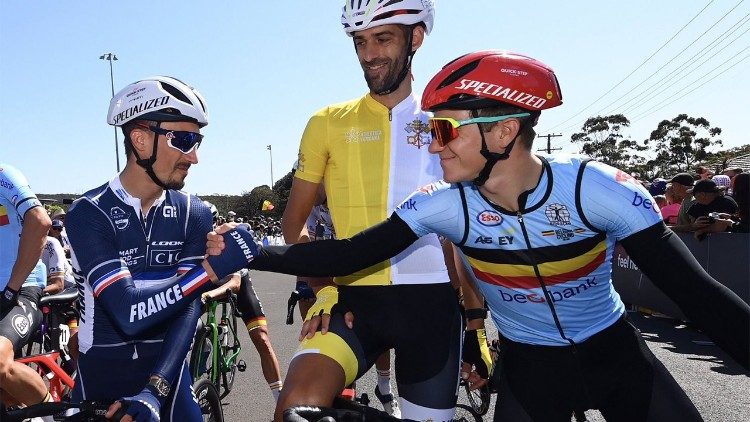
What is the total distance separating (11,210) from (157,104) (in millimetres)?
2494

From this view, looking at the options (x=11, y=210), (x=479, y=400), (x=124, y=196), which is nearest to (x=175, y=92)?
(x=124, y=196)

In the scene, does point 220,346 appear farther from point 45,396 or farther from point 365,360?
point 365,360

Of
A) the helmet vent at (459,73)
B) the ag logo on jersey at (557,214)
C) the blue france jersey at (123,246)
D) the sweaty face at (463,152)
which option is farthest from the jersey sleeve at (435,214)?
the blue france jersey at (123,246)

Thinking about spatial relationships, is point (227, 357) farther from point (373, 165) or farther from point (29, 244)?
point (373, 165)

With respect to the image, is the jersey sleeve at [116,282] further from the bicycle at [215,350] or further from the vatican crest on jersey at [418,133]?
the bicycle at [215,350]

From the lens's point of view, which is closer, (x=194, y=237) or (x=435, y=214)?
(x=435, y=214)

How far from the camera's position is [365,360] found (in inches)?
113

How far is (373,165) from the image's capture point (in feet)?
10.8

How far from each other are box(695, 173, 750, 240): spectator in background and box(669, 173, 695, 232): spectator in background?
43 centimetres

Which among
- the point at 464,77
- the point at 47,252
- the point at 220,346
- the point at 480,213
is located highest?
the point at 464,77

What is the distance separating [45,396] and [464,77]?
341 cm

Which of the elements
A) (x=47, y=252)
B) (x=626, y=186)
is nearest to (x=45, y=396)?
(x=626, y=186)

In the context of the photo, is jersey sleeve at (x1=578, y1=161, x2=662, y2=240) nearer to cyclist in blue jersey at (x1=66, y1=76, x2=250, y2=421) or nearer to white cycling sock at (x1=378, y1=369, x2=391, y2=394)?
cyclist in blue jersey at (x1=66, y1=76, x2=250, y2=421)

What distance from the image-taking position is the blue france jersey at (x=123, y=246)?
2.70 m
